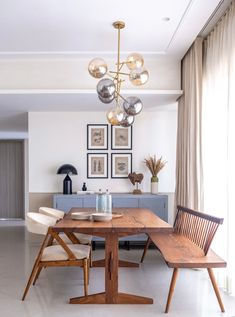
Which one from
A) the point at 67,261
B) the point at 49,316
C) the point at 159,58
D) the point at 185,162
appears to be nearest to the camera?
the point at 49,316

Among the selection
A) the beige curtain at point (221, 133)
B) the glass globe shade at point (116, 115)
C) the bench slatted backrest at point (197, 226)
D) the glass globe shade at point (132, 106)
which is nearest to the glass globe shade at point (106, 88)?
the glass globe shade at point (132, 106)

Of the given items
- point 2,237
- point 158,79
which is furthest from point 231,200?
point 2,237

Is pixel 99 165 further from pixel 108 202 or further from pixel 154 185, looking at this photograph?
pixel 108 202

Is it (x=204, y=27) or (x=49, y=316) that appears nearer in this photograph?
(x=49, y=316)

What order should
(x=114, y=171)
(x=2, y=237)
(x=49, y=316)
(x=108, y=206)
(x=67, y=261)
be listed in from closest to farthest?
(x=49, y=316)
(x=67, y=261)
(x=108, y=206)
(x=114, y=171)
(x=2, y=237)

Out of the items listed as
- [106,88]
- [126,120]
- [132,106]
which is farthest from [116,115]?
[106,88]

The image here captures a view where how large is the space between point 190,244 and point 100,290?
1024 mm

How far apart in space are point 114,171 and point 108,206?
217cm

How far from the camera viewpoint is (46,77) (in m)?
4.89

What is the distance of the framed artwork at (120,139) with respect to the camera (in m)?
6.02

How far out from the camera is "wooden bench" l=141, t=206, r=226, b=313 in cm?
289

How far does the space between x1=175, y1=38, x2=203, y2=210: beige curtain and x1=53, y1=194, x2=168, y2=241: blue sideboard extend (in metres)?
0.74

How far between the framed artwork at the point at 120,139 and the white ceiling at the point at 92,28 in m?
0.99

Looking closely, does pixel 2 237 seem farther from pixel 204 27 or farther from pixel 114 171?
pixel 204 27
